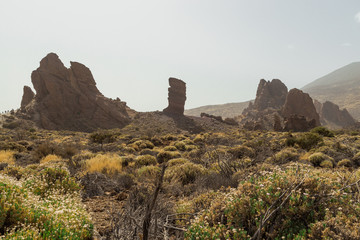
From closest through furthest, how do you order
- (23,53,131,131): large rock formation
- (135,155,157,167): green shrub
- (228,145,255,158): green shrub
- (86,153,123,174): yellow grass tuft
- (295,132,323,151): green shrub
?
1. (86,153,123,174): yellow grass tuft
2. (135,155,157,167): green shrub
3. (228,145,255,158): green shrub
4. (295,132,323,151): green shrub
5. (23,53,131,131): large rock formation

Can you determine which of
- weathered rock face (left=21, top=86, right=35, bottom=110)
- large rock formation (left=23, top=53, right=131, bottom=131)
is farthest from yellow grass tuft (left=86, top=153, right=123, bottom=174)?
weathered rock face (left=21, top=86, right=35, bottom=110)

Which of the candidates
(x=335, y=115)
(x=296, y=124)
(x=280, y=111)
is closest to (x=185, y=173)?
(x=296, y=124)

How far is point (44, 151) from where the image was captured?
14.5m

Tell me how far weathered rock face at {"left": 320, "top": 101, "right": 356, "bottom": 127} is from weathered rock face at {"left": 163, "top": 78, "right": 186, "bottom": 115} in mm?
65183

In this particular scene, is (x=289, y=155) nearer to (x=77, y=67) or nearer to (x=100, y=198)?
(x=100, y=198)

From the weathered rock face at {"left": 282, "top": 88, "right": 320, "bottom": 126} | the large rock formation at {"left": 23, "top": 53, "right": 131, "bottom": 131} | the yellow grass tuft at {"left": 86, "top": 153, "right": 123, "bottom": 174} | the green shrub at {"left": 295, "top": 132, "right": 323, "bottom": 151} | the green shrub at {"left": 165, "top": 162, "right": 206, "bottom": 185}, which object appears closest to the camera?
the green shrub at {"left": 165, "top": 162, "right": 206, "bottom": 185}

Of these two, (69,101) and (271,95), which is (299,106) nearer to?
(271,95)

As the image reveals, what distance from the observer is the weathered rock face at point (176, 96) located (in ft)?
213

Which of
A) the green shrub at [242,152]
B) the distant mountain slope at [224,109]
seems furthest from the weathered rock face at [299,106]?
the distant mountain slope at [224,109]

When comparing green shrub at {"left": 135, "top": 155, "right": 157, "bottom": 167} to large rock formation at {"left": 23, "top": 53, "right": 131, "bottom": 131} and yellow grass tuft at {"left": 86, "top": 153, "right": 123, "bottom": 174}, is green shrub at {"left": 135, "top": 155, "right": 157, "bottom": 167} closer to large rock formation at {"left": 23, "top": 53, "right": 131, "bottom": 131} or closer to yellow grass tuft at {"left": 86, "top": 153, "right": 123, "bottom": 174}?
yellow grass tuft at {"left": 86, "top": 153, "right": 123, "bottom": 174}

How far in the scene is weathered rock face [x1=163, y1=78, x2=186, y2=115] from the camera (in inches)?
2562

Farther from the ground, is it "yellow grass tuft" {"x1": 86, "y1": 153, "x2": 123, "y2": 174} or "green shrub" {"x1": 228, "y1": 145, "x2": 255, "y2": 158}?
"yellow grass tuft" {"x1": 86, "y1": 153, "x2": 123, "y2": 174}

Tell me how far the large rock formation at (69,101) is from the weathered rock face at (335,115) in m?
82.6

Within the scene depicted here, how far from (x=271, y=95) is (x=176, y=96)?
1953 inches
